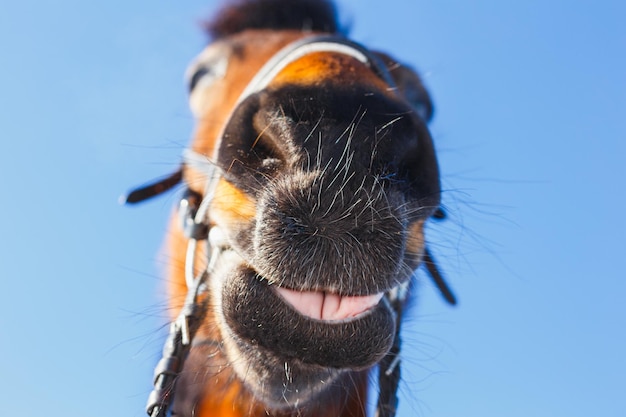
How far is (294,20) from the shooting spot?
12.4ft

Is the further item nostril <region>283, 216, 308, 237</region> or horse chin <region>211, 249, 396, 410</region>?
horse chin <region>211, 249, 396, 410</region>

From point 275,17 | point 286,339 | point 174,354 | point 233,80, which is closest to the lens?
point 286,339

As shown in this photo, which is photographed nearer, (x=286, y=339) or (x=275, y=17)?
(x=286, y=339)

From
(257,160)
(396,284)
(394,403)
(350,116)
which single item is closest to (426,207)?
(396,284)

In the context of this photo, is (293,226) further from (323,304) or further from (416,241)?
(416,241)

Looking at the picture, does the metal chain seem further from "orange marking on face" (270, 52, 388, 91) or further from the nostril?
"orange marking on face" (270, 52, 388, 91)

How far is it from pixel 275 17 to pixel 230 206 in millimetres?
2107

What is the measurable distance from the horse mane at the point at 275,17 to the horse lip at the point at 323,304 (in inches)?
89.4

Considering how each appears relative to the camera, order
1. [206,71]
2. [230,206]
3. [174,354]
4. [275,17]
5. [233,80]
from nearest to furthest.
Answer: [230,206], [174,354], [233,80], [206,71], [275,17]

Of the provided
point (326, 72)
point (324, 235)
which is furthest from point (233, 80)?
point (324, 235)

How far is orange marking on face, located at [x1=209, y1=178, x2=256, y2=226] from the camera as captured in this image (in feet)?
6.73

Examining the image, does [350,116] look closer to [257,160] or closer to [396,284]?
[257,160]

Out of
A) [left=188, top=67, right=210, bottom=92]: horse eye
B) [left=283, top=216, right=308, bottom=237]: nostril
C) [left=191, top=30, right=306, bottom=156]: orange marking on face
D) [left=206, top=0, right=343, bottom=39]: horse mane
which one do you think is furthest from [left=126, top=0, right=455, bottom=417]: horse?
[left=206, top=0, right=343, bottom=39]: horse mane

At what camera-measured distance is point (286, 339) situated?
1.93 metres
